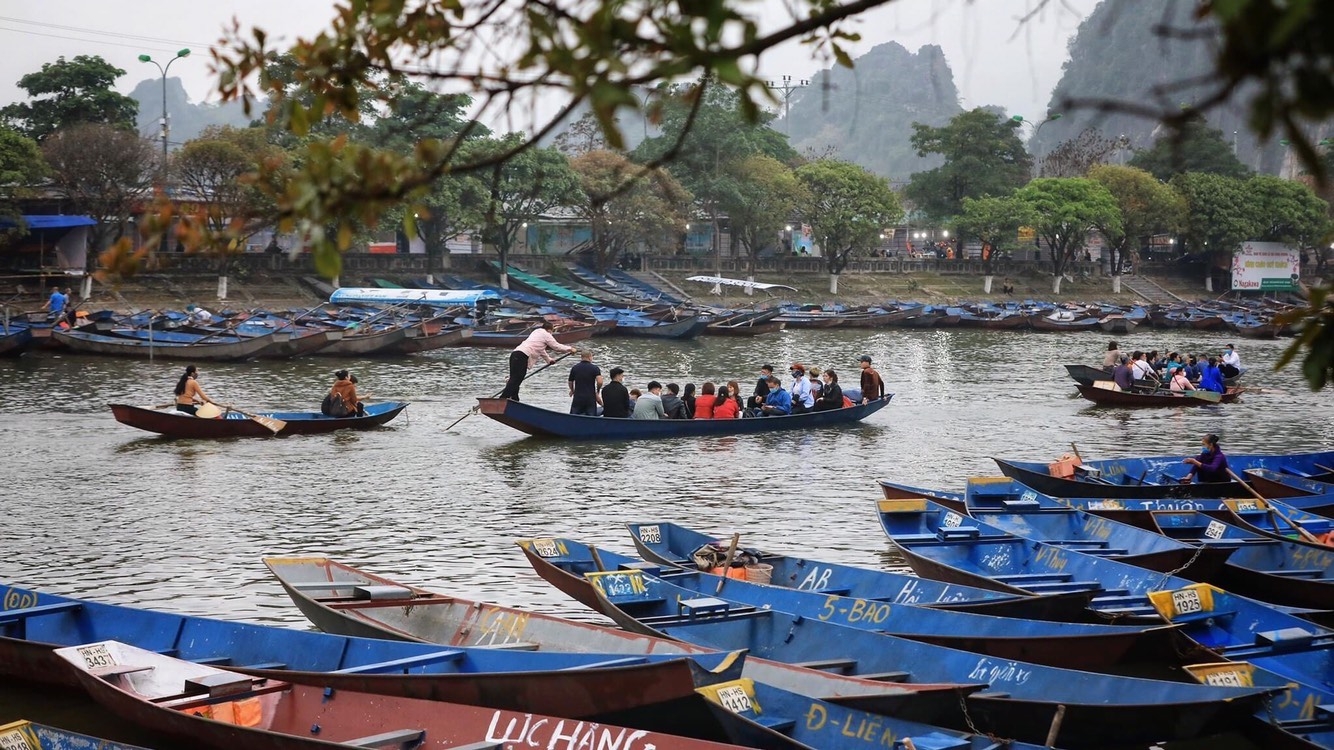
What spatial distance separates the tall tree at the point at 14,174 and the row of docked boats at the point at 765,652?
40878 millimetres

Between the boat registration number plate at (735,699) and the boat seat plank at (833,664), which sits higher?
the boat registration number plate at (735,699)

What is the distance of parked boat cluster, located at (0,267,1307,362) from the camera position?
37000 mm

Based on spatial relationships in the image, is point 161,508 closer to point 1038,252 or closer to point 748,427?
point 748,427

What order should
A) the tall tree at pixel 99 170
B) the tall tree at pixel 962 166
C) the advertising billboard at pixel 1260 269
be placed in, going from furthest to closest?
the tall tree at pixel 962 166 → the advertising billboard at pixel 1260 269 → the tall tree at pixel 99 170

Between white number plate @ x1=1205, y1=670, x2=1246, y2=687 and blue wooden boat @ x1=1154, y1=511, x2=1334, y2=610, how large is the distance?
12.1ft

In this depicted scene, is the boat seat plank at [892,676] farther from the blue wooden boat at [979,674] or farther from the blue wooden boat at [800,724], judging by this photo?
the blue wooden boat at [800,724]

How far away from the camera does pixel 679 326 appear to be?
4744 centimetres

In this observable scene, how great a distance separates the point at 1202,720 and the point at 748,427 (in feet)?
52.7

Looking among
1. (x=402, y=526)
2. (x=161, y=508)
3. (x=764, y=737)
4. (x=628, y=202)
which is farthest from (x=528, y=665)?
(x=628, y=202)

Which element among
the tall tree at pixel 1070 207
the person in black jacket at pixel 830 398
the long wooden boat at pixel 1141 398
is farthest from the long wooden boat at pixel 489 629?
the tall tree at pixel 1070 207

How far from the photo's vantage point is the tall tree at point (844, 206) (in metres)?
68.3

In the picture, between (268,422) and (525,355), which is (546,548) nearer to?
(525,355)

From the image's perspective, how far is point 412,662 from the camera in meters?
8.44

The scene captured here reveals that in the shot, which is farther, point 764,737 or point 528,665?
point 528,665
